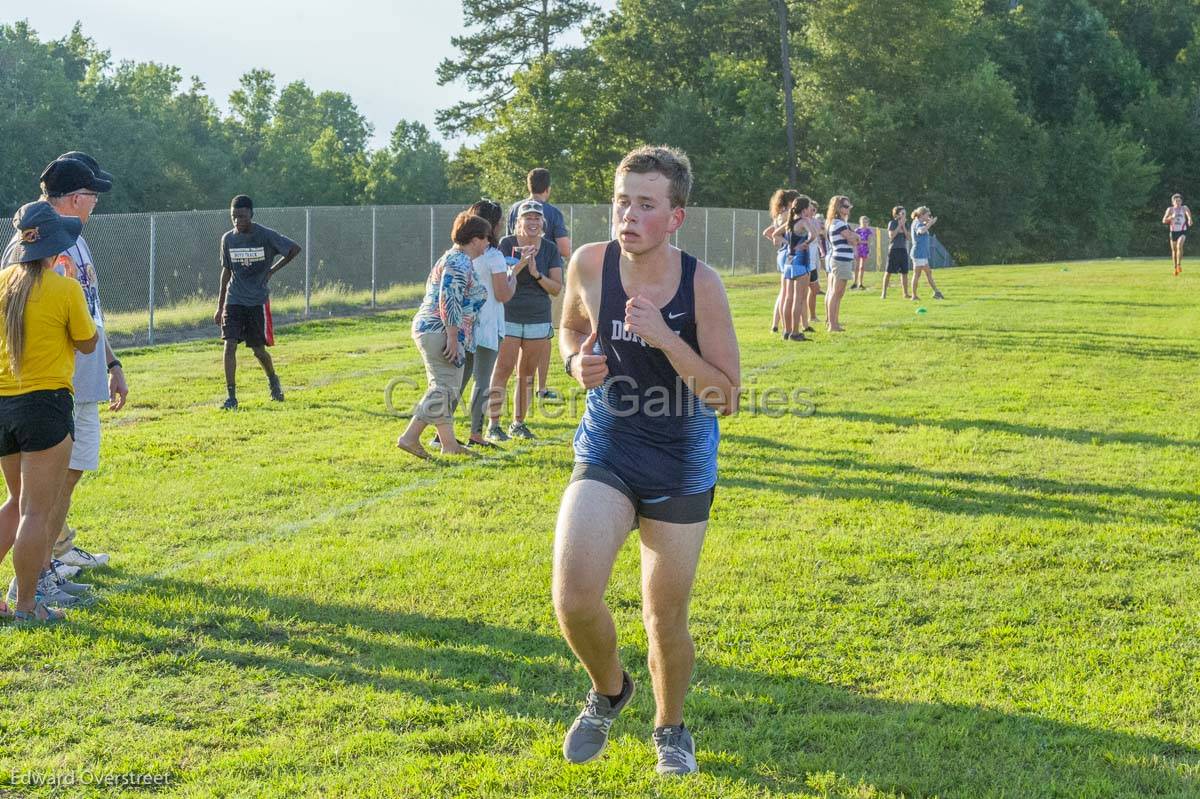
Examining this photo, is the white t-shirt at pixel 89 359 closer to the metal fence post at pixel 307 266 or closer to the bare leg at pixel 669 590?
the bare leg at pixel 669 590

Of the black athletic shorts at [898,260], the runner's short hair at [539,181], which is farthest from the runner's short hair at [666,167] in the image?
the black athletic shorts at [898,260]

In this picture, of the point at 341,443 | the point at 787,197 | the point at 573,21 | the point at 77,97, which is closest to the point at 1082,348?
the point at 787,197

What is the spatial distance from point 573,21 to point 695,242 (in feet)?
88.8

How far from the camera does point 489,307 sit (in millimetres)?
9797

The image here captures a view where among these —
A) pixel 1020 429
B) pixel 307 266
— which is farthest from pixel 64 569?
pixel 307 266

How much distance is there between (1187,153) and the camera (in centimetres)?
6100

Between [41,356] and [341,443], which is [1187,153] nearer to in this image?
[341,443]

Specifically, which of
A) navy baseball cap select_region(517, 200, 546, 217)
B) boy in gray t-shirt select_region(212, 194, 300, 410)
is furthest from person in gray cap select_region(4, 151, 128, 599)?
boy in gray t-shirt select_region(212, 194, 300, 410)

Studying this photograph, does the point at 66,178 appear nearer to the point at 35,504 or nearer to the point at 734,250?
the point at 35,504

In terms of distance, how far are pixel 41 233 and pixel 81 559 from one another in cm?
198

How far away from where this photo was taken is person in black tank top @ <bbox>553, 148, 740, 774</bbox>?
3906mm

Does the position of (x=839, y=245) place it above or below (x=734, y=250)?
below

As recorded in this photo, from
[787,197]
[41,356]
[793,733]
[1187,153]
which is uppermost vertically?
[1187,153]

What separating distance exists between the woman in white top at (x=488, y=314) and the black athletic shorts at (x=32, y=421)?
4238 mm
